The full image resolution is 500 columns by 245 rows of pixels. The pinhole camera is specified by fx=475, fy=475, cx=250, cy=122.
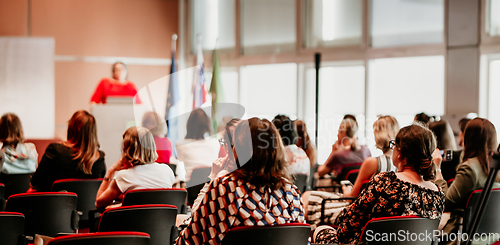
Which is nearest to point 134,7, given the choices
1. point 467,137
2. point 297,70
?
point 297,70

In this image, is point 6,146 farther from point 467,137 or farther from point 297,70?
point 297,70

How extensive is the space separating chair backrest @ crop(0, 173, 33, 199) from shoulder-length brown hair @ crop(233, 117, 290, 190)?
3241mm

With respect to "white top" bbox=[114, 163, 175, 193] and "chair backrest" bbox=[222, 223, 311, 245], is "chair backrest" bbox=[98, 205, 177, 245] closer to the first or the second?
"white top" bbox=[114, 163, 175, 193]

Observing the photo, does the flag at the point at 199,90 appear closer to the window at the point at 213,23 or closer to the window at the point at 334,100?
the window at the point at 213,23

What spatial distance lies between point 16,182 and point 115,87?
157 inches

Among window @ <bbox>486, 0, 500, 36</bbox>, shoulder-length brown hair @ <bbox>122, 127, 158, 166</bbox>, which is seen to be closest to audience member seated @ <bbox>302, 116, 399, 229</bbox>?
shoulder-length brown hair @ <bbox>122, 127, 158, 166</bbox>

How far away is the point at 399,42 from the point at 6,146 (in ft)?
21.3

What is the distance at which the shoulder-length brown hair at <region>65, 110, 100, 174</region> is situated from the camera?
4160mm

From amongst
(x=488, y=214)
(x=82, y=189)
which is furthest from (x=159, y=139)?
(x=488, y=214)

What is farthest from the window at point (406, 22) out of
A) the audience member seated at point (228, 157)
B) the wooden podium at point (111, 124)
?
the audience member seated at point (228, 157)

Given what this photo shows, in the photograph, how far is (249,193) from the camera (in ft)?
7.39

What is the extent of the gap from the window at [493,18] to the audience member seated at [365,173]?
438 cm

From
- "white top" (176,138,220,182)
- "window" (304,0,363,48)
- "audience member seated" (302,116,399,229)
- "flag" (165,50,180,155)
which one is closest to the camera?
"audience member seated" (302,116,399,229)

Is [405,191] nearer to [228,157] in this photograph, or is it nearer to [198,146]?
[228,157]
